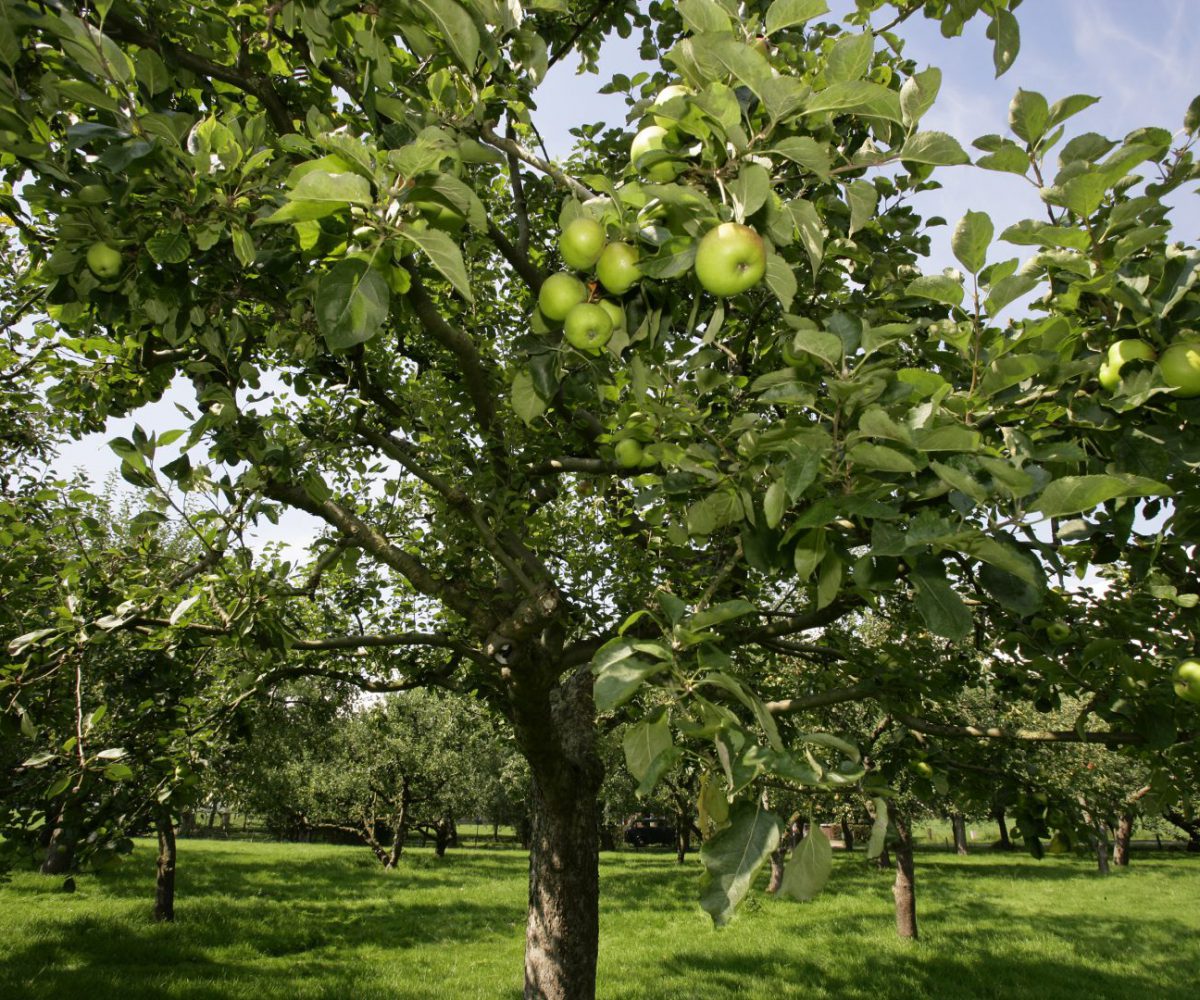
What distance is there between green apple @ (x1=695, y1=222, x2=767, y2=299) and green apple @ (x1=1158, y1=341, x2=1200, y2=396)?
1126 mm

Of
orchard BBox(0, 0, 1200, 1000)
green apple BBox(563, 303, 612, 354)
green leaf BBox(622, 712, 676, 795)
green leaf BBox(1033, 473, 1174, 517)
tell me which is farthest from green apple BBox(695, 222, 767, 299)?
green leaf BBox(622, 712, 676, 795)

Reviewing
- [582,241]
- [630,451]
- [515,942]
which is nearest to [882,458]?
[582,241]

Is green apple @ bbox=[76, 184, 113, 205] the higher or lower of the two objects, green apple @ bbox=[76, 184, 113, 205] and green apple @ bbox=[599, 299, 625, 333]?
the higher

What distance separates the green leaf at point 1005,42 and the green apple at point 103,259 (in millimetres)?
2624

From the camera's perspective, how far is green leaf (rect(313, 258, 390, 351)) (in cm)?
145

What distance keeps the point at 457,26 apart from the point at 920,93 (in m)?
1.08

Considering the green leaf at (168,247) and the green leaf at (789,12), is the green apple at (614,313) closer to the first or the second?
the green leaf at (789,12)

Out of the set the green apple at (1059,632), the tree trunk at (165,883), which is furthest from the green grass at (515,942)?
the green apple at (1059,632)

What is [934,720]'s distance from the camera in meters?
7.64

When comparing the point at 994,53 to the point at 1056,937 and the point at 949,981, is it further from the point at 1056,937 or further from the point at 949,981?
the point at 1056,937

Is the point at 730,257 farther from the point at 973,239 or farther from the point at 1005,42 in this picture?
the point at 1005,42

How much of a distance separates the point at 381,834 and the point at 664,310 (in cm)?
4302

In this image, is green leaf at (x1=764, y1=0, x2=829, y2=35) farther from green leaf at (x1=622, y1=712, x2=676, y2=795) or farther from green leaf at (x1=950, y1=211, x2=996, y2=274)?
green leaf at (x1=622, y1=712, x2=676, y2=795)

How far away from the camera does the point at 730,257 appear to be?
1525 mm
